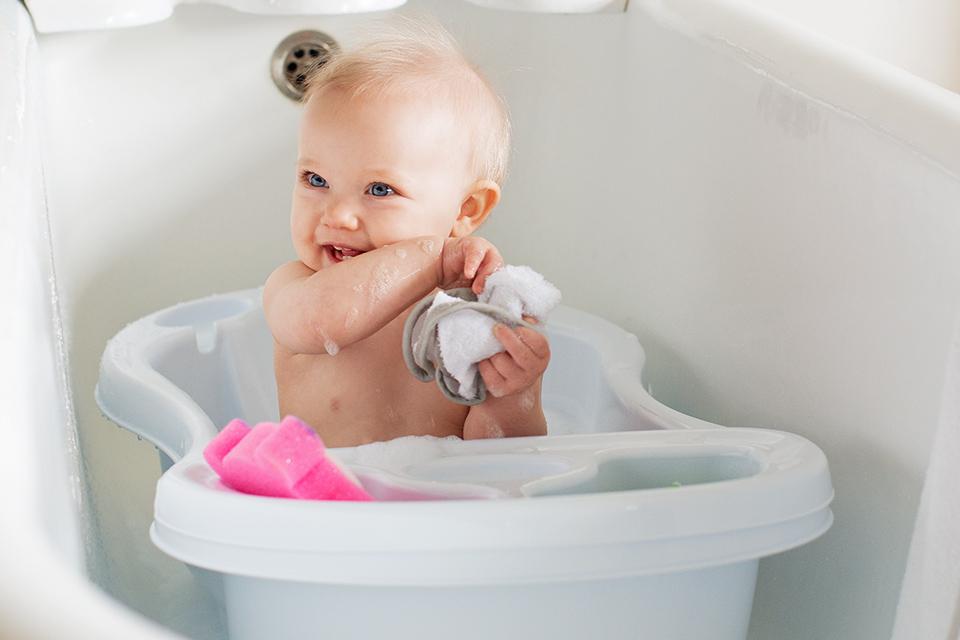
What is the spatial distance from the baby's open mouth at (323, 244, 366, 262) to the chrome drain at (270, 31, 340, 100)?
52 cm

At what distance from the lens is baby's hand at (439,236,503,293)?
3.18 ft

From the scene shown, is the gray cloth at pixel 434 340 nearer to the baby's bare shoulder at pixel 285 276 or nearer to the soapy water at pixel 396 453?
the soapy water at pixel 396 453

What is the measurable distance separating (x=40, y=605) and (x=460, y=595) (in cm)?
35

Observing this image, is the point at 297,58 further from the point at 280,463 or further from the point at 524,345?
the point at 280,463

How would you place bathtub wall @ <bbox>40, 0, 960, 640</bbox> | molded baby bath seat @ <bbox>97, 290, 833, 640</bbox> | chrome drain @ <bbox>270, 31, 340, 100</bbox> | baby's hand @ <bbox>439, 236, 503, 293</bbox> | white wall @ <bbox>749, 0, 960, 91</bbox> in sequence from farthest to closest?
white wall @ <bbox>749, 0, 960, 91</bbox>, chrome drain @ <bbox>270, 31, 340, 100</bbox>, baby's hand @ <bbox>439, 236, 503, 293</bbox>, bathtub wall @ <bbox>40, 0, 960, 640</bbox>, molded baby bath seat @ <bbox>97, 290, 833, 640</bbox>

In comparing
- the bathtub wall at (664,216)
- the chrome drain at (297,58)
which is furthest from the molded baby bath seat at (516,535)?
the chrome drain at (297,58)

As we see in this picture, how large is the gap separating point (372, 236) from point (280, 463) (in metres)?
0.38

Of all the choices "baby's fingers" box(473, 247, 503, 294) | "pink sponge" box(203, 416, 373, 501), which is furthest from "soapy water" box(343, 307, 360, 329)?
"pink sponge" box(203, 416, 373, 501)

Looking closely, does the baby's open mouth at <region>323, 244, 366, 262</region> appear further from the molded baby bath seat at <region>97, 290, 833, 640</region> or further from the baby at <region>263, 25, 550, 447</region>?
the molded baby bath seat at <region>97, 290, 833, 640</region>

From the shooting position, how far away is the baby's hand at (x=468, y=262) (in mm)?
971

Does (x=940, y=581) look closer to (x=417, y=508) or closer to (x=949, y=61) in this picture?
(x=417, y=508)

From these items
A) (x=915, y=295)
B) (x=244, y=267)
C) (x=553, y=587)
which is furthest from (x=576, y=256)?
(x=553, y=587)

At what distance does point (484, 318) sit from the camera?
0.89 meters

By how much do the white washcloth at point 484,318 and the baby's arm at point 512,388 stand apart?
10 mm
